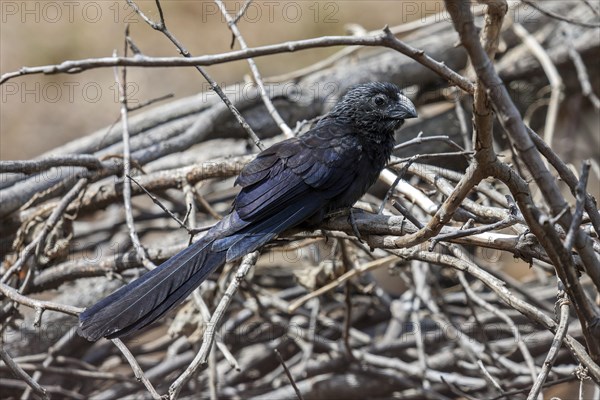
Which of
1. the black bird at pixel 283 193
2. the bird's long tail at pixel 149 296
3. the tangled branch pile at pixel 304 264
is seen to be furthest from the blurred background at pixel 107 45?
the bird's long tail at pixel 149 296

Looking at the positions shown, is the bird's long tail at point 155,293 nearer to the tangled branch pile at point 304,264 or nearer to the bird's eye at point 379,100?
the tangled branch pile at point 304,264

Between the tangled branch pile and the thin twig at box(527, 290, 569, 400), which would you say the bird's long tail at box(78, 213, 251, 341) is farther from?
the thin twig at box(527, 290, 569, 400)

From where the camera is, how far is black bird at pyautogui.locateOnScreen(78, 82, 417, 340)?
2.46 metres

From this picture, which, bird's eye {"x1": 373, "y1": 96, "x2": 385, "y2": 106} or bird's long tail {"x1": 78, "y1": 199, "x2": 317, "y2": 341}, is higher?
bird's eye {"x1": 373, "y1": 96, "x2": 385, "y2": 106}

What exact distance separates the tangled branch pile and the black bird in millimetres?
120

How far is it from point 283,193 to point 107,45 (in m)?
4.40

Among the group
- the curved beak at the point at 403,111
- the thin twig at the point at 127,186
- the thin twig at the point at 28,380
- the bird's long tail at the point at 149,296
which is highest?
the curved beak at the point at 403,111

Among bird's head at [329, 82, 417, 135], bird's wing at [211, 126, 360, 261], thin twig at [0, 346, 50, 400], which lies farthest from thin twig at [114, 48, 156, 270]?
bird's head at [329, 82, 417, 135]

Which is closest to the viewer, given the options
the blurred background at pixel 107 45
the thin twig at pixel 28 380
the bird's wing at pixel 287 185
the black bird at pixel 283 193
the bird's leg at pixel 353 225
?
the thin twig at pixel 28 380

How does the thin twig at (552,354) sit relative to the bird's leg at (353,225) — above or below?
below

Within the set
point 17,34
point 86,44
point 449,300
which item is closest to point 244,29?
point 86,44

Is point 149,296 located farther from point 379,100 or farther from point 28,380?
point 379,100

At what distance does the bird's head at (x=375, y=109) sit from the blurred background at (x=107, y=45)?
9.98 ft

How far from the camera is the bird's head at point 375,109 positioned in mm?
3348
